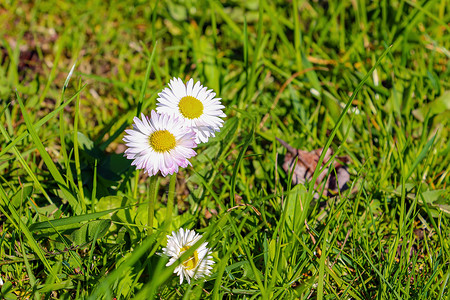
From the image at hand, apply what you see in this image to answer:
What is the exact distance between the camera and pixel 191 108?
164 centimetres

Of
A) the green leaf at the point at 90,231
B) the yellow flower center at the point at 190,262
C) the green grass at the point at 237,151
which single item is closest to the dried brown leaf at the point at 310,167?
the green grass at the point at 237,151

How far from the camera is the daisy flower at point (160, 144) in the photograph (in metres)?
1.46

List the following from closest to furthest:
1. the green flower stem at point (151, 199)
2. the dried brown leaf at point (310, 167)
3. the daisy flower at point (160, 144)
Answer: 1. the daisy flower at point (160, 144)
2. the green flower stem at point (151, 199)
3. the dried brown leaf at point (310, 167)

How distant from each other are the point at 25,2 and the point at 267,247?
2510 mm

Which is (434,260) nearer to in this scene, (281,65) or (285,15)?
(281,65)

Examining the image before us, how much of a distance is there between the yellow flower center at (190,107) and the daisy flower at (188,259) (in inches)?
18.3

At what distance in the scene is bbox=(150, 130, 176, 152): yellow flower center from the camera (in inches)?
58.3

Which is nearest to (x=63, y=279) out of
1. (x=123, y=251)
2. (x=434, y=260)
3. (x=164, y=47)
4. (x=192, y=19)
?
(x=123, y=251)

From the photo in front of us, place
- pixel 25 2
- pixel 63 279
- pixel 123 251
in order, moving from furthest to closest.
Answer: pixel 25 2, pixel 123 251, pixel 63 279

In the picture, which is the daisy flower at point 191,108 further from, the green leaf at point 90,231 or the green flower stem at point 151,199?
the green leaf at point 90,231

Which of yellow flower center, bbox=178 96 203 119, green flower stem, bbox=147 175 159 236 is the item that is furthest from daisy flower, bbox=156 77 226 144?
green flower stem, bbox=147 175 159 236

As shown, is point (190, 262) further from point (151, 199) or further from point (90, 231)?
point (90, 231)

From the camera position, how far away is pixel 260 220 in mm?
1876

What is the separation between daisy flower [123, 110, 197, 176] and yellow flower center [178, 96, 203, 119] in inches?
4.5
